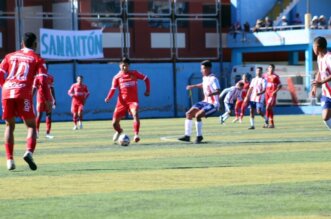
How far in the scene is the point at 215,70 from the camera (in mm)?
63094

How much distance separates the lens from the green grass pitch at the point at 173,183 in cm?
1065

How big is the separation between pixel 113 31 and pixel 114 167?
42157 mm

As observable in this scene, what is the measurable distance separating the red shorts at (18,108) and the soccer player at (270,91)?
20155 mm

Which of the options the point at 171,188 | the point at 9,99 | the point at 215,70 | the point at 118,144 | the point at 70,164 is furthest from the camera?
the point at 215,70

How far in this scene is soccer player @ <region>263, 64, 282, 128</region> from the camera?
36219mm

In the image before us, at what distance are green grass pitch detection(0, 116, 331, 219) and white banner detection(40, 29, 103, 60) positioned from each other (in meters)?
32.6

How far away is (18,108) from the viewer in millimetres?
16688

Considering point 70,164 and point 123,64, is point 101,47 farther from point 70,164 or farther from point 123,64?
point 70,164

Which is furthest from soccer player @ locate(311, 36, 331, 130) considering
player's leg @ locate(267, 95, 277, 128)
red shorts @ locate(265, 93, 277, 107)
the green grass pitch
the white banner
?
the white banner

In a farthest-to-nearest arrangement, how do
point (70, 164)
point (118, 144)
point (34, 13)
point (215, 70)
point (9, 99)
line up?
point (215, 70) → point (34, 13) → point (118, 144) → point (70, 164) → point (9, 99)

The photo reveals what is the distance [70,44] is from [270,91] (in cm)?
2157

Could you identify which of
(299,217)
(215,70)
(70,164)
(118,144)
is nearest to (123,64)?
(118,144)

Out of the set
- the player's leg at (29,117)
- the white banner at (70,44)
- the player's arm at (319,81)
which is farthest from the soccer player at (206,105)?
the white banner at (70,44)

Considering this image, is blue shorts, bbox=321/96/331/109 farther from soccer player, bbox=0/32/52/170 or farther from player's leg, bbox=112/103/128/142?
player's leg, bbox=112/103/128/142
